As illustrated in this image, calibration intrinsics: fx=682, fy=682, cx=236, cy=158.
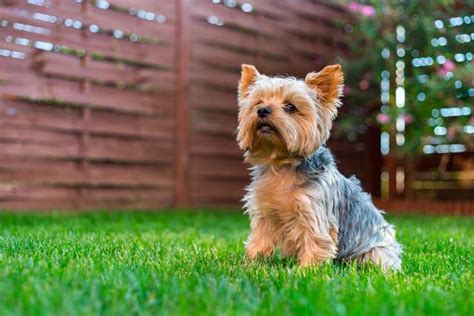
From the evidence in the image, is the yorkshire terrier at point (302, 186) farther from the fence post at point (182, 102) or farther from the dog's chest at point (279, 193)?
the fence post at point (182, 102)

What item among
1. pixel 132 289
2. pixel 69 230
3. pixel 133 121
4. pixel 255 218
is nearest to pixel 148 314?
pixel 132 289

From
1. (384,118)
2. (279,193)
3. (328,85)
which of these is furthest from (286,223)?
(384,118)

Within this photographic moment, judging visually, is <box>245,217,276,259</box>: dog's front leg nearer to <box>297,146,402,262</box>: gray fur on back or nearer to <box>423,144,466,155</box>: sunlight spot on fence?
<box>297,146,402,262</box>: gray fur on back

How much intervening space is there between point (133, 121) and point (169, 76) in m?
0.78

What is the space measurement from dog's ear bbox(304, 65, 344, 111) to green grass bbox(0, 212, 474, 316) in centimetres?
94

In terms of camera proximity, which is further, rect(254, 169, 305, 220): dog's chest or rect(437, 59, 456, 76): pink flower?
rect(437, 59, 456, 76): pink flower

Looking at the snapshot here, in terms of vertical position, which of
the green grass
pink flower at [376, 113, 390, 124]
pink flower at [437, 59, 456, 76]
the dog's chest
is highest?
pink flower at [437, 59, 456, 76]

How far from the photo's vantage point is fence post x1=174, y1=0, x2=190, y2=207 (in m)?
8.10

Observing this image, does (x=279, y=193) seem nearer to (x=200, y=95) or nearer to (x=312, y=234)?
(x=312, y=234)

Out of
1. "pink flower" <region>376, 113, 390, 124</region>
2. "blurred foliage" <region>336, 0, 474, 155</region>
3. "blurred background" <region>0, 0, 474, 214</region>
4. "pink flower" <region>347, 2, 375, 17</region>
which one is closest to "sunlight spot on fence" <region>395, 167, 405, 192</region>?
"blurred background" <region>0, 0, 474, 214</region>

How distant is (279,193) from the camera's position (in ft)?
12.2

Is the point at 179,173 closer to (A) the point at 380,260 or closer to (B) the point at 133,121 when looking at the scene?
(B) the point at 133,121

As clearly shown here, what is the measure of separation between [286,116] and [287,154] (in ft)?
0.74

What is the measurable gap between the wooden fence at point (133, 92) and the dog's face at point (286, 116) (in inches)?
136
